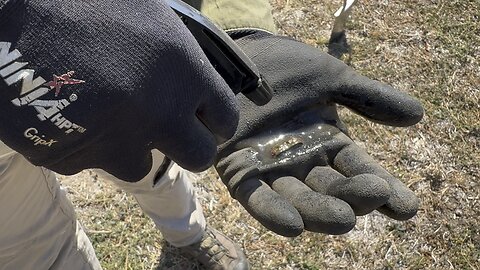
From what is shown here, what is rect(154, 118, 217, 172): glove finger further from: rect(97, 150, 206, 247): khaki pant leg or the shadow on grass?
the shadow on grass

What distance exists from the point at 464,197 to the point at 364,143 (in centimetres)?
42

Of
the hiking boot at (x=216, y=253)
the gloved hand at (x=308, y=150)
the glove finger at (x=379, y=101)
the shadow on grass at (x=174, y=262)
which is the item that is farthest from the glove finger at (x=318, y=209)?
the shadow on grass at (x=174, y=262)

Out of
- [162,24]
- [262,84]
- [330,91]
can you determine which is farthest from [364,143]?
[162,24]

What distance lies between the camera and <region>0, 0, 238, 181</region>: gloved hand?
0.75 meters

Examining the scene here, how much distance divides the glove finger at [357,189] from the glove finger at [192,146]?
0.99ft

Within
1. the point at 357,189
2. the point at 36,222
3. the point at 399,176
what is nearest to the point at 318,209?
the point at 357,189

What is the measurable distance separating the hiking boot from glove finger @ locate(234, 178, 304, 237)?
0.84 meters

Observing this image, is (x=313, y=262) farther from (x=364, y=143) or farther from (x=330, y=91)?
(x=330, y=91)

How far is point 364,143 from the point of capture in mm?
2318

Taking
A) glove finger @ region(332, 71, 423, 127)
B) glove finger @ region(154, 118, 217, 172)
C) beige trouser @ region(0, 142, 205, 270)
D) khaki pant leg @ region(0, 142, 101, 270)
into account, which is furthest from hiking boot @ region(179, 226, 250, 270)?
glove finger @ region(154, 118, 217, 172)

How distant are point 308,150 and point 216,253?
0.89 meters

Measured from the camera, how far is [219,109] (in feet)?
3.08

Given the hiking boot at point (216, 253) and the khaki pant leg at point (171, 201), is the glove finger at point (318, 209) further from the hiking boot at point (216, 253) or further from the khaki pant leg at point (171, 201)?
the hiking boot at point (216, 253)

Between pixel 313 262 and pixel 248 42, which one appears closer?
pixel 248 42
